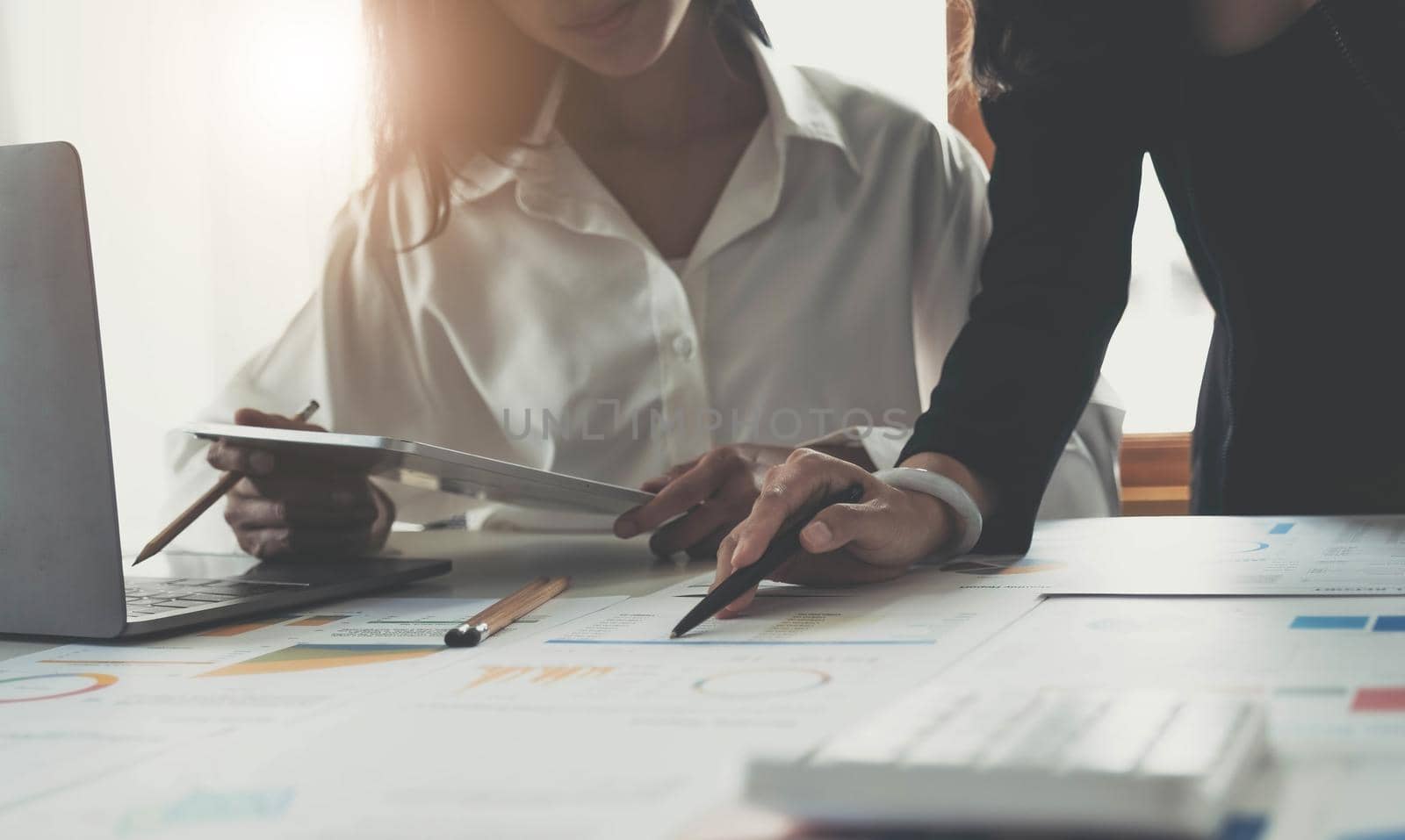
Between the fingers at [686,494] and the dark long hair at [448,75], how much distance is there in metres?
0.68

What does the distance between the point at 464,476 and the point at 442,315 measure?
2.22 feet

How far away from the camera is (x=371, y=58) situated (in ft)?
4.76

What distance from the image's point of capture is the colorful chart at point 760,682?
1.43 feet

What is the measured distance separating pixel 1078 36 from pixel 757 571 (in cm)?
52

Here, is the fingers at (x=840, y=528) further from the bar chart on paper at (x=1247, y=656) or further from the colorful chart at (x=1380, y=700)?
the colorful chart at (x=1380, y=700)

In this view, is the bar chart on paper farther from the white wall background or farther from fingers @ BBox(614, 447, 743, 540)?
the white wall background

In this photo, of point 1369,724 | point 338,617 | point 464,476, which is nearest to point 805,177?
point 464,476

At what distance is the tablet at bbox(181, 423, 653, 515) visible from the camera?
66 cm

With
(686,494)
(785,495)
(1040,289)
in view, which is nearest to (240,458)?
(686,494)

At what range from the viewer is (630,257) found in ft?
4.39

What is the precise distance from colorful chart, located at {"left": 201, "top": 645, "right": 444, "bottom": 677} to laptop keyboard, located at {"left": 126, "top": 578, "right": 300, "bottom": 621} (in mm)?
104

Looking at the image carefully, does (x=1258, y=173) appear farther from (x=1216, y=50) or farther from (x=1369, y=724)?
(x=1369, y=724)

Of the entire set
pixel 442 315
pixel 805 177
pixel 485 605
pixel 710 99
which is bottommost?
pixel 485 605

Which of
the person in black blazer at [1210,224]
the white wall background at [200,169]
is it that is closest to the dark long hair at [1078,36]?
the person in black blazer at [1210,224]
